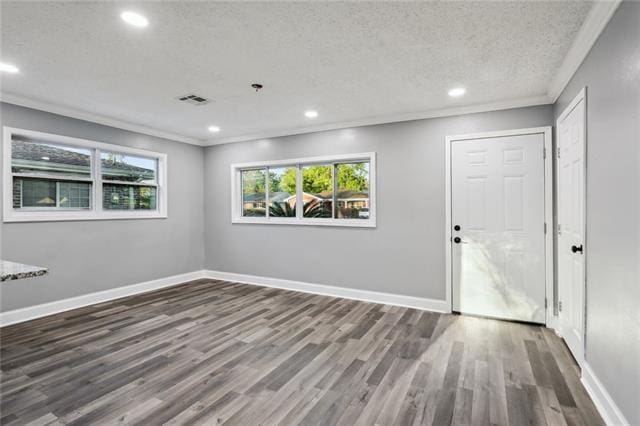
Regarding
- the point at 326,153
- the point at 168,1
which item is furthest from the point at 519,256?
the point at 168,1

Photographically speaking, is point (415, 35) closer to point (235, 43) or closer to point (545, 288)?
point (235, 43)

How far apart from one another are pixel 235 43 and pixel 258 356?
257 cm

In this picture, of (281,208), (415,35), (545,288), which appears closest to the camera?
(415,35)

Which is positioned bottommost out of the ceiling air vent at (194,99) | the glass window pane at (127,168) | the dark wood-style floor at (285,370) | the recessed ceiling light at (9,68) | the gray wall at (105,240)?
the dark wood-style floor at (285,370)

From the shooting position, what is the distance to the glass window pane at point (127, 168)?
14.9ft

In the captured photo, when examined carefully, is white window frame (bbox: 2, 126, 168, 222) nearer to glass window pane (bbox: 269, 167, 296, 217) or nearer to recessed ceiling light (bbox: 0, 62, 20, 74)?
recessed ceiling light (bbox: 0, 62, 20, 74)

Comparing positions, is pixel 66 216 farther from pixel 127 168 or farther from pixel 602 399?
pixel 602 399

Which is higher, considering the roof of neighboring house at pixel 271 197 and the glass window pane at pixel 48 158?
the glass window pane at pixel 48 158

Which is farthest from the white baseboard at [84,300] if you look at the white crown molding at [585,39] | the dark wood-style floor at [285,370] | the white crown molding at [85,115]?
the white crown molding at [585,39]

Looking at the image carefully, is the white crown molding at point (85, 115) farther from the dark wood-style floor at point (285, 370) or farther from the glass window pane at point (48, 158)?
the dark wood-style floor at point (285, 370)

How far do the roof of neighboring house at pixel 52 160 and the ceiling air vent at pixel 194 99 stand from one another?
182 cm

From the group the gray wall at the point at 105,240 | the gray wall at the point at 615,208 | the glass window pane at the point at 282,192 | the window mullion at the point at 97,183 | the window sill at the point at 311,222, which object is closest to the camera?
the gray wall at the point at 615,208

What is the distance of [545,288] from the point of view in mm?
3502

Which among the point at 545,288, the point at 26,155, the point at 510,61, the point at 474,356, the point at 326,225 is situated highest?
the point at 510,61
